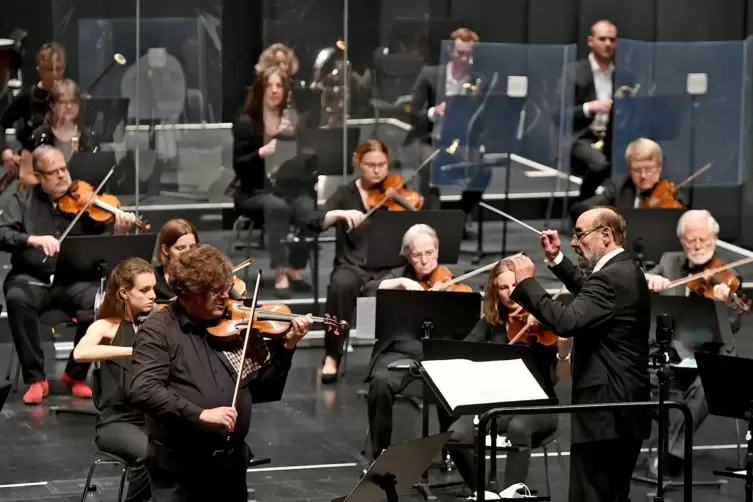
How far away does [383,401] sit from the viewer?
617cm

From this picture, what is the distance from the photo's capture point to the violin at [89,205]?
7.53 meters

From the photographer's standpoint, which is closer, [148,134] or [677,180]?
[148,134]

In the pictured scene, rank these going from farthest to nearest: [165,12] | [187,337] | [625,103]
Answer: [625,103] < [165,12] < [187,337]

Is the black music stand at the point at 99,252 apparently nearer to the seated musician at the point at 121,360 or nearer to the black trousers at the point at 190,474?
the seated musician at the point at 121,360

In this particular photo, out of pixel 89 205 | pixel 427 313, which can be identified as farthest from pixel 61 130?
pixel 427 313

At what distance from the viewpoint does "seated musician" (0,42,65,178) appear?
8.18 meters

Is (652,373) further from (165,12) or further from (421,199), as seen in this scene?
(165,12)

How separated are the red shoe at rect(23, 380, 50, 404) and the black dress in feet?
6.06

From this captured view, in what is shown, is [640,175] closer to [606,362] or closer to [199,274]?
[606,362]

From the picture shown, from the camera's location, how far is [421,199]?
26.2 feet

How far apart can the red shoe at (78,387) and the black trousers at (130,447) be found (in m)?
1.96

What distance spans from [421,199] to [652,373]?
6.52ft

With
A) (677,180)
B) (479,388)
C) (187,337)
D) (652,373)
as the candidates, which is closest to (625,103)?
(677,180)

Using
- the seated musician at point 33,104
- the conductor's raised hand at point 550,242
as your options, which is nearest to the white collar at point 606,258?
the conductor's raised hand at point 550,242
